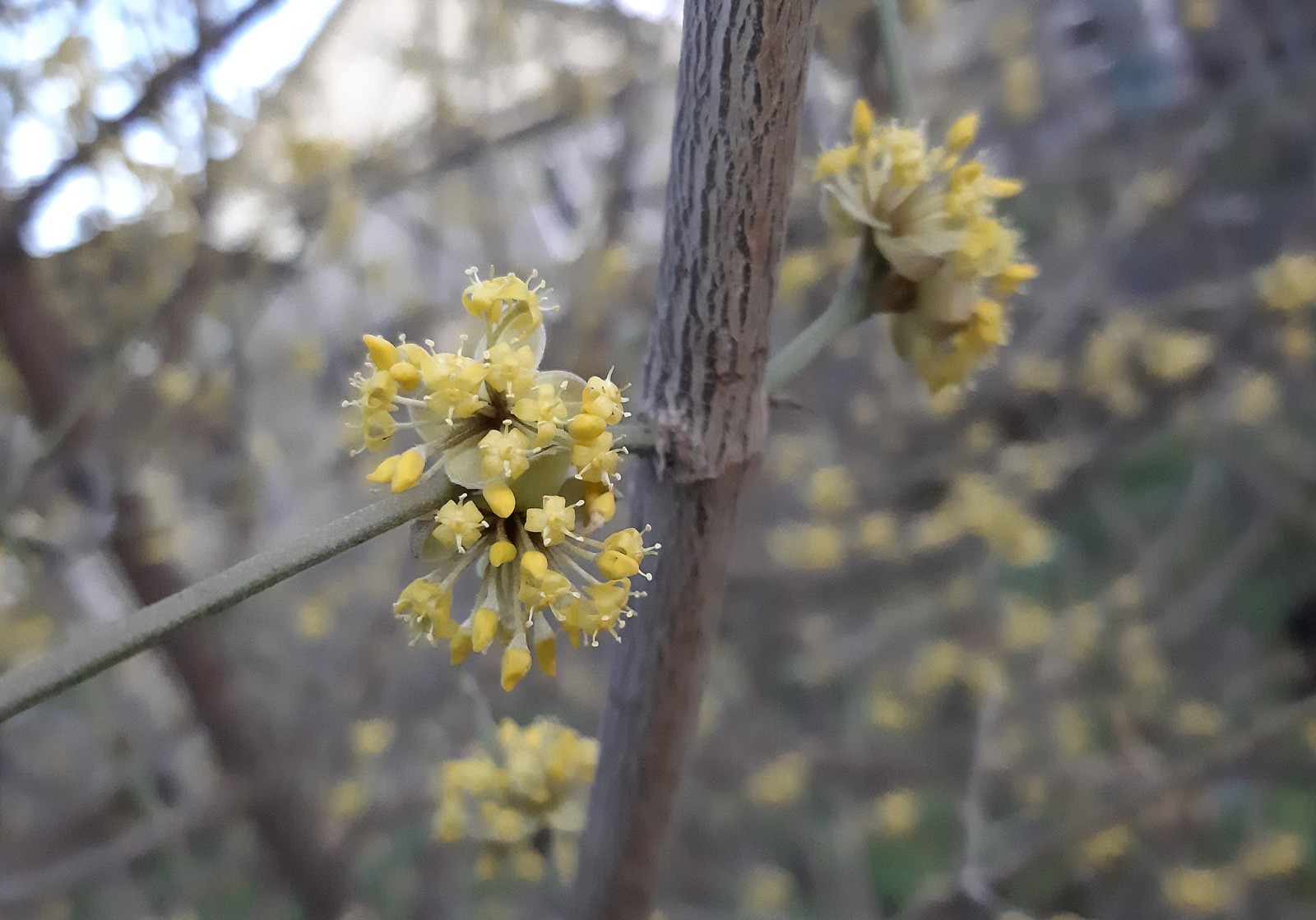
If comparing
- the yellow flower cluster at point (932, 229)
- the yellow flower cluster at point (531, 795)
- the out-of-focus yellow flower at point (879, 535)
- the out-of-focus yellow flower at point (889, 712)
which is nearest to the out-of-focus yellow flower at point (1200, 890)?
the out-of-focus yellow flower at point (889, 712)

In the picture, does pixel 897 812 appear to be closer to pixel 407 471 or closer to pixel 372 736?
pixel 372 736

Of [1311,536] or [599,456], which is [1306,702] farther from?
[1311,536]

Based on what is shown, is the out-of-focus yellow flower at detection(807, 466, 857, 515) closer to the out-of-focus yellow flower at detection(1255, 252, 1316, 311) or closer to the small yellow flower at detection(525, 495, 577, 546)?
the out-of-focus yellow flower at detection(1255, 252, 1316, 311)

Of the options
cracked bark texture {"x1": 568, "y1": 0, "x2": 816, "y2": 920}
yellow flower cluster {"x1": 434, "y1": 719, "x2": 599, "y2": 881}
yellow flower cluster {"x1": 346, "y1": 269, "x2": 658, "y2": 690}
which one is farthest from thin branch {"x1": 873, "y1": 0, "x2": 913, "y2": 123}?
yellow flower cluster {"x1": 434, "y1": 719, "x2": 599, "y2": 881}

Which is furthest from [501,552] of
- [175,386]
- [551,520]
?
[175,386]

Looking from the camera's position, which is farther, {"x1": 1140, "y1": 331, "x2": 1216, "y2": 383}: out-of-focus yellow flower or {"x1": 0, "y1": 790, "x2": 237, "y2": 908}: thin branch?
{"x1": 1140, "y1": 331, "x2": 1216, "y2": 383}: out-of-focus yellow flower

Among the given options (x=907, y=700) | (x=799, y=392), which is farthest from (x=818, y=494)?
(x=907, y=700)
